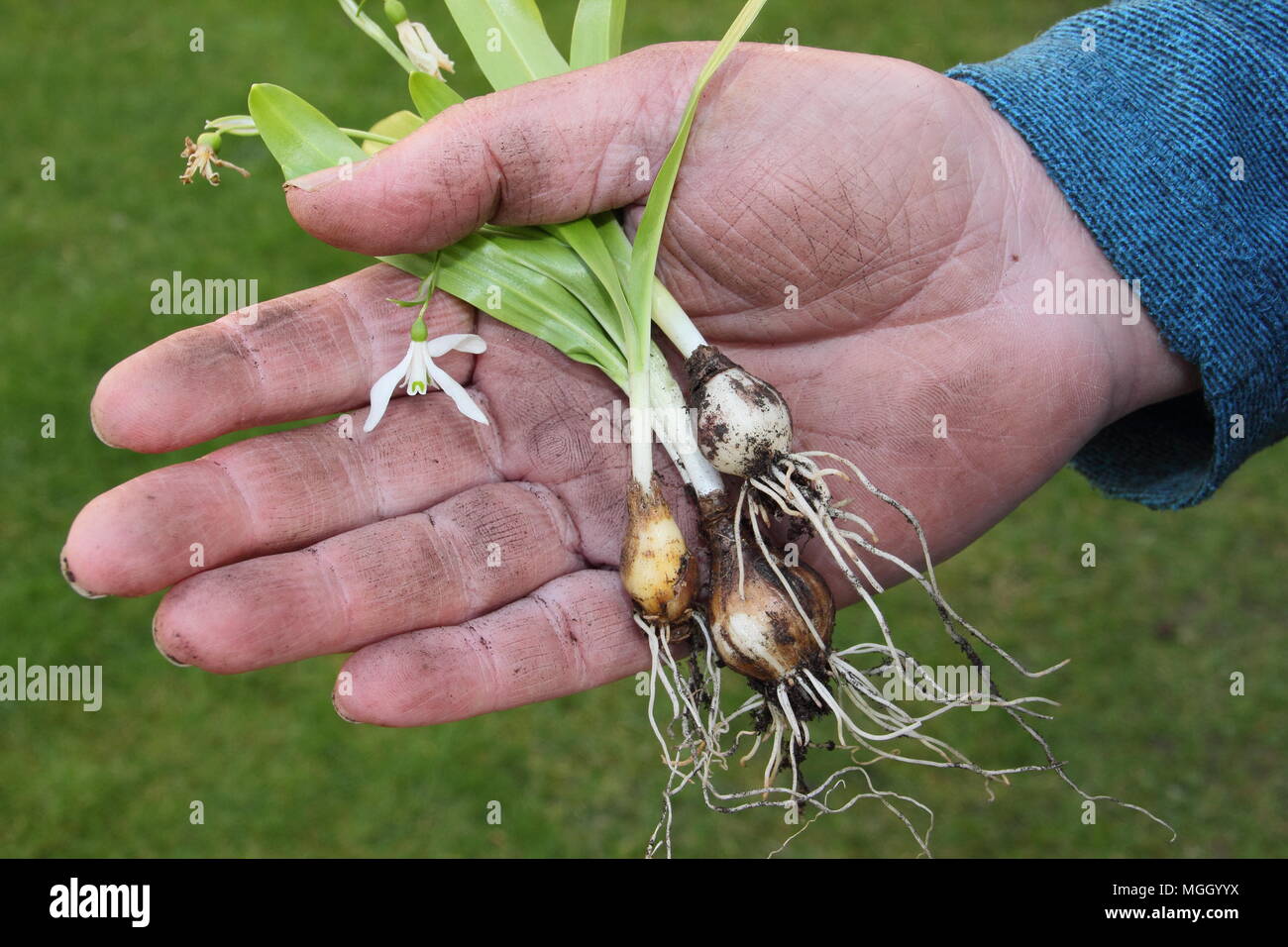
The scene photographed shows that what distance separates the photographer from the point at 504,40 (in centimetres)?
218

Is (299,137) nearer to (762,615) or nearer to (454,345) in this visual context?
(454,345)

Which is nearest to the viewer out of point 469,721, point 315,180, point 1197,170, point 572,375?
point 315,180

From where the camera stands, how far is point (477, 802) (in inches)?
123

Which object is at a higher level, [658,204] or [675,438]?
[658,204]

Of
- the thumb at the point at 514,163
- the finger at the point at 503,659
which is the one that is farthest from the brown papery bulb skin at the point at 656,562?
the thumb at the point at 514,163

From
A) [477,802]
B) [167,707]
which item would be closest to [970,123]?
[477,802]

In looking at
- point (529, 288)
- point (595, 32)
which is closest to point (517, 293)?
point (529, 288)

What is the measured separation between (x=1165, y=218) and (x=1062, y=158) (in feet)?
0.70

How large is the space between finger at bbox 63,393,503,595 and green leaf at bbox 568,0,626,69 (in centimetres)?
69

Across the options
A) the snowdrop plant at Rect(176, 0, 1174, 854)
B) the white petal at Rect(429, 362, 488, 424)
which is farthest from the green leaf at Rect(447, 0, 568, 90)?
the white petal at Rect(429, 362, 488, 424)

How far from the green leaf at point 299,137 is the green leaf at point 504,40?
32cm

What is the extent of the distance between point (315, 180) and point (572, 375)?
614 mm

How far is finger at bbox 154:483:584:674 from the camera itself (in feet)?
5.85

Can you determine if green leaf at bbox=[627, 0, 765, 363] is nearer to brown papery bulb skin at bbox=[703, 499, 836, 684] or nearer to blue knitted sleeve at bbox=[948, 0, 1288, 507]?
brown papery bulb skin at bbox=[703, 499, 836, 684]
